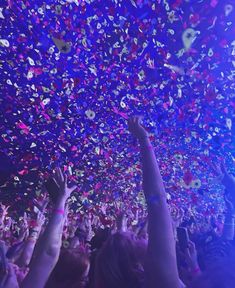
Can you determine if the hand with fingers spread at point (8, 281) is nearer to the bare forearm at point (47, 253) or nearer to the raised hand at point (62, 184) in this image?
the bare forearm at point (47, 253)

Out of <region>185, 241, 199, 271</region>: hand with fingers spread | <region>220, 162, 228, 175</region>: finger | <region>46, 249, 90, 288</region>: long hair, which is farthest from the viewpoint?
<region>220, 162, 228, 175</region>: finger

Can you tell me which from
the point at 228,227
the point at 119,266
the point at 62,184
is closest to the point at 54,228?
the point at 62,184

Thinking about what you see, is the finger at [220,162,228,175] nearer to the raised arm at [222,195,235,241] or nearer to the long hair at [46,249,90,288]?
the raised arm at [222,195,235,241]

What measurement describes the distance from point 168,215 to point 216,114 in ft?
53.2

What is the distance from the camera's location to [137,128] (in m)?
2.88

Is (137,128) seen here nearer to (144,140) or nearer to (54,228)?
(144,140)

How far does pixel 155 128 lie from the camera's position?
1781 centimetres

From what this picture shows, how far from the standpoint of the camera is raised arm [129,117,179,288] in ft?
6.25

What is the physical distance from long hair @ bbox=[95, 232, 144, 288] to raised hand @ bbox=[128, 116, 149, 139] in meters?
0.77

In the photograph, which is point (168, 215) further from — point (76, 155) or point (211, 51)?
point (76, 155)

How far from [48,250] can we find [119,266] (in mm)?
632

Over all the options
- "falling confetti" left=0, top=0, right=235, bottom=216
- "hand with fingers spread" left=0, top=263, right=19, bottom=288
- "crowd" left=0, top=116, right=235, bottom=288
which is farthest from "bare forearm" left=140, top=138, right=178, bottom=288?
"falling confetti" left=0, top=0, right=235, bottom=216

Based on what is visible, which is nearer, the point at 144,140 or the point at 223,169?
the point at 144,140

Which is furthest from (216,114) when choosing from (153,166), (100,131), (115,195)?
(153,166)
